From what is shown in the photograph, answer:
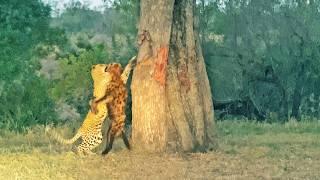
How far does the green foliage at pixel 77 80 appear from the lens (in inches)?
807

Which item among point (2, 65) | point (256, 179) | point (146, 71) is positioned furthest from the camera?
point (2, 65)

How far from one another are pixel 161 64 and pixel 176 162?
1.72 m

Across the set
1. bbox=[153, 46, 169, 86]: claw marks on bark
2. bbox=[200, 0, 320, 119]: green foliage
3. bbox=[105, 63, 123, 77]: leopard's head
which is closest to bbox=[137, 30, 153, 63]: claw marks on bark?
bbox=[153, 46, 169, 86]: claw marks on bark

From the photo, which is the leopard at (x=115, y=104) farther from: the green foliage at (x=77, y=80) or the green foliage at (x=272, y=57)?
the green foliage at (x=272, y=57)

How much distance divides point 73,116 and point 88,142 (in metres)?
8.84

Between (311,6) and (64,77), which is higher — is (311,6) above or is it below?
above

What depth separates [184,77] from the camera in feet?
44.8

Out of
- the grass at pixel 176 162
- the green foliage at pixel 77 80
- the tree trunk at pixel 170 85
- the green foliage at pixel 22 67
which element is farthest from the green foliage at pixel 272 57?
the tree trunk at pixel 170 85

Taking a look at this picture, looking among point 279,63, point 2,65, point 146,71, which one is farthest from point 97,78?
point 279,63

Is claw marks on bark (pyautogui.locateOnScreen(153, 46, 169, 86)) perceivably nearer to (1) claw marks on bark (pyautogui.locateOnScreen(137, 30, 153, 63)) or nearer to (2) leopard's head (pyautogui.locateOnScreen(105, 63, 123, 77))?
(1) claw marks on bark (pyautogui.locateOnScreen(137, 30, 153, 63))

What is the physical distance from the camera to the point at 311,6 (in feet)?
72.6

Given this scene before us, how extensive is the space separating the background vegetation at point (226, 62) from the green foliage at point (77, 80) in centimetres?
2

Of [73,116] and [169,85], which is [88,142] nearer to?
[169,85]

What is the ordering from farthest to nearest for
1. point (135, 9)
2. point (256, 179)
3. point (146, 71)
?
1. point (135, 9)
2. point (146, 71)
3. point (256, 179)
